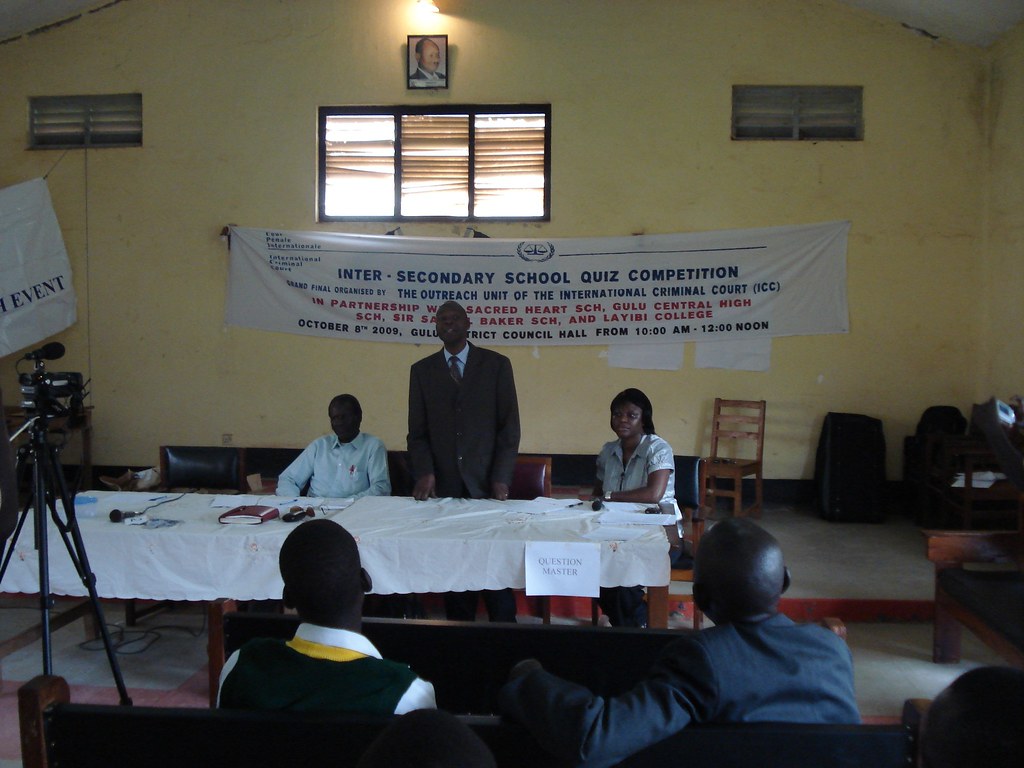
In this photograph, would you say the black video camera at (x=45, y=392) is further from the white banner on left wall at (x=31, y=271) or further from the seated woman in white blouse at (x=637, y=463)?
the white banner on left wall at (x=31, y=271)

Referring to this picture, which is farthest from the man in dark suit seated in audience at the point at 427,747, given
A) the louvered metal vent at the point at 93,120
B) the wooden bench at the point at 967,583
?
the louvered metal vent at the point at 93,120

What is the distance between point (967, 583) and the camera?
2.97 metres

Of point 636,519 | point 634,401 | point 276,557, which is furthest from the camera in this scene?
point 634,401

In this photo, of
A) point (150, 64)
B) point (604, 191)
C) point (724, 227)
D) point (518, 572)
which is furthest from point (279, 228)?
point (518, 572)

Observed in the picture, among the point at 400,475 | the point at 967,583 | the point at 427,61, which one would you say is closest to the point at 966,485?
the point at 967,583

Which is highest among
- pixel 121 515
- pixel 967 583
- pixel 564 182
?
pixel 564 182

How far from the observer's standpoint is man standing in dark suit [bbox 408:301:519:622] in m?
3.29

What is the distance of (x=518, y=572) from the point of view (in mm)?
2613

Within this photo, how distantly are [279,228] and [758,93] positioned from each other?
3786mm

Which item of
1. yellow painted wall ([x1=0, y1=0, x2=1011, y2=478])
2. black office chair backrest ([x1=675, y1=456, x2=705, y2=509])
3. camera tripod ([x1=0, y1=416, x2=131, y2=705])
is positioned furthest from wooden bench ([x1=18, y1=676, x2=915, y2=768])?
yellow painted wall ([x1=0, y1=0, x2=1011, y2=478])

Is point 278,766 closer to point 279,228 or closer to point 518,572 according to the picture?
point 518,572

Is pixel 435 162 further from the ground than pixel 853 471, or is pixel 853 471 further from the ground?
pixel 435 162

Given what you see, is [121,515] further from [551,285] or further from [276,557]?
[551,285]

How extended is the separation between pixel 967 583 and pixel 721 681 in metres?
2.37
